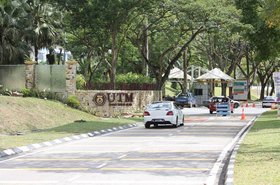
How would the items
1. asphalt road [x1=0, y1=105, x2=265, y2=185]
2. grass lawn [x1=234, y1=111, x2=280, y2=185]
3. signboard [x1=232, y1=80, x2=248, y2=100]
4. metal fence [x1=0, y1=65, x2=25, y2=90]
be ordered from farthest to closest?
signboard [x1=232, y1=80, x2=248, y2=100] < metal fence [x1=0, y1=65, x2=25, y2=90] < asphalt road [x1=0, y1=105, x2=265, y2=185] < grass lawn [x1=234, y1=111, x2=280, y2=185]

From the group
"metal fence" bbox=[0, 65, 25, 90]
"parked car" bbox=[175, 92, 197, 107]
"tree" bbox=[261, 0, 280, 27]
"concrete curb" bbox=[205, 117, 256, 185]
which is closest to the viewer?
"concrete curb" bbox=[205, 117, 256, 185]

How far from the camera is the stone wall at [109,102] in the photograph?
129 ft

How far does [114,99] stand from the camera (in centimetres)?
4119

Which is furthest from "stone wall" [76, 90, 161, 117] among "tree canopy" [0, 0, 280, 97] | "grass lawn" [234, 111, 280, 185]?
"grass lawn" [234, 111, 280, 185]

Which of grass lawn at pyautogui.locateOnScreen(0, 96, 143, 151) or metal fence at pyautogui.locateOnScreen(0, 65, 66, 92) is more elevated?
metal fence at pyautogui.locateOnScreen(0, 65, 66, 92)

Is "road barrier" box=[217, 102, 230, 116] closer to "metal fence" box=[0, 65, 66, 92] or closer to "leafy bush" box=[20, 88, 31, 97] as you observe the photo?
"metal fence" box=[0, 65, 66, 92]

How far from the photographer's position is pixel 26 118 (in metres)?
28.6

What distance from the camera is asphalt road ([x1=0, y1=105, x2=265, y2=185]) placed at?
1220cm

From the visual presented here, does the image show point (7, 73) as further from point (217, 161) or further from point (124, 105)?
point (217, 161)

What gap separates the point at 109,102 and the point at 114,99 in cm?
50

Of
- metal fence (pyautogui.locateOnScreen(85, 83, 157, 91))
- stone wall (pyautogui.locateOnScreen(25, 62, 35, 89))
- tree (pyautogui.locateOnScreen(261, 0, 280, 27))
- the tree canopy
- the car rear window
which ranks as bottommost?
the car rear window

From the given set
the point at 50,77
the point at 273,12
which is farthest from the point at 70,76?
the point at 273,12

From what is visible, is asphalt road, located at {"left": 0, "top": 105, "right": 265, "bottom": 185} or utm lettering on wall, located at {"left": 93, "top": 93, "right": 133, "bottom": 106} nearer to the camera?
asphalt road, located at {"left": 0, "top": 105, "right": 265, "bottom": 185}

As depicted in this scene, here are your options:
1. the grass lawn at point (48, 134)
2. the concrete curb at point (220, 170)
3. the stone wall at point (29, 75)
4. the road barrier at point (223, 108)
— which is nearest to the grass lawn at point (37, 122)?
the grass lawn at point (48, 134)
